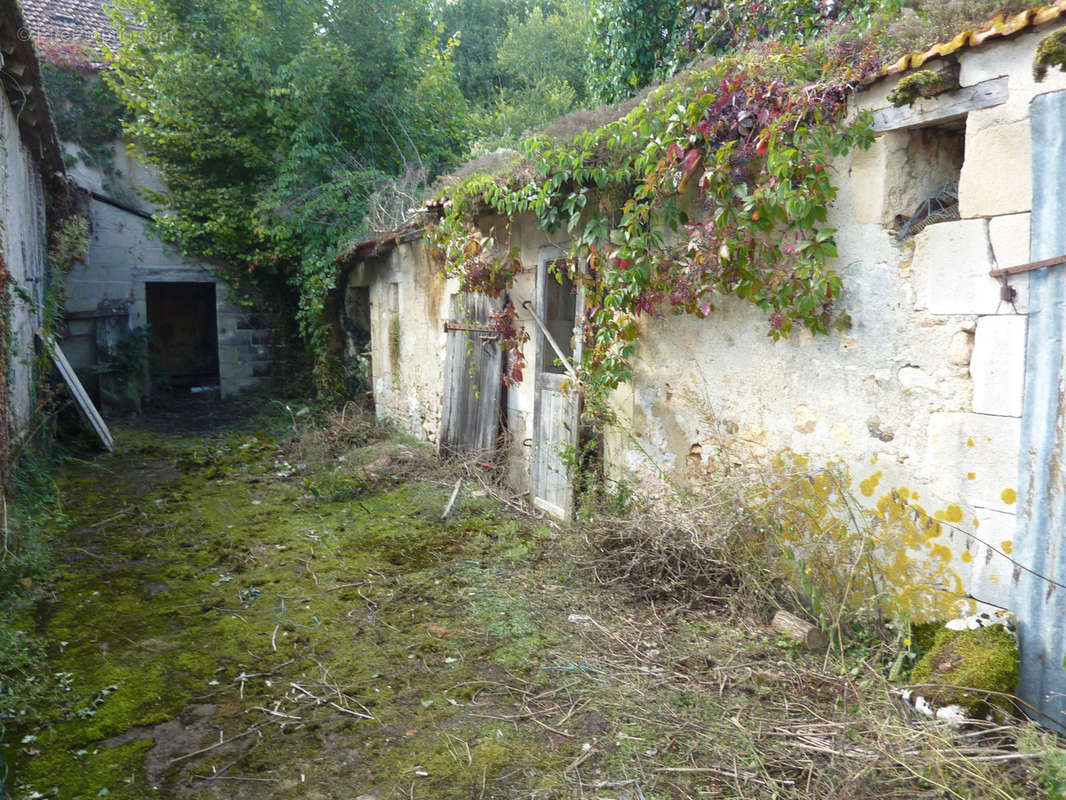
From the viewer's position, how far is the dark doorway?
15.9 meters

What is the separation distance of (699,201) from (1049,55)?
78.3 inches

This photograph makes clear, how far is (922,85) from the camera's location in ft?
10.8

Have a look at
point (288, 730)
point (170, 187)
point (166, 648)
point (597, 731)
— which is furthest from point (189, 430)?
point (597, 731)

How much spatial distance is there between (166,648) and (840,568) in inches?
145

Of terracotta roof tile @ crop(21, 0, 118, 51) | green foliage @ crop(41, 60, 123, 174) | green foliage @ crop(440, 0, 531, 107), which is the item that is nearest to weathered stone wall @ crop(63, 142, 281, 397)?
green foliage @ crop(41, 60, 123, 174)

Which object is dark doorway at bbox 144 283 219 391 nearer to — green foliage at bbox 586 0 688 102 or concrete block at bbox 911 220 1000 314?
green foliage at bbox 586 0 688 102

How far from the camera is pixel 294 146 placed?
10.9 meters

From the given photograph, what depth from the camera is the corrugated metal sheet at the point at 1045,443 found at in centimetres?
292

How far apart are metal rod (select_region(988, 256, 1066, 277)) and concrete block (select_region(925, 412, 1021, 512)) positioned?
617mm

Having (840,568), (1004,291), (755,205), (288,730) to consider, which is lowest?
(288,730)

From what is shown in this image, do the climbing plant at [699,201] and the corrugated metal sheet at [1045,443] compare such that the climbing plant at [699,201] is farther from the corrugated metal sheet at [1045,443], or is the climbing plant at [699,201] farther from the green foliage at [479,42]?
the green foliage at [479,42]

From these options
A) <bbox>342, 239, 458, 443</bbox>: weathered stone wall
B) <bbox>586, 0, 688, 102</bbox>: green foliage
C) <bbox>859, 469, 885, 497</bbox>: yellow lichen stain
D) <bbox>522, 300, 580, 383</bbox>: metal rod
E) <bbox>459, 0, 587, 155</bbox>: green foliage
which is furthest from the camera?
<bbox>459, 0, 587, 155</bbox>: green foliage

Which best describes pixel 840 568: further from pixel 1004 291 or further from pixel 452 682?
pixel 452 682

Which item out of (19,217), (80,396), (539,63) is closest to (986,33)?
(19,217)
